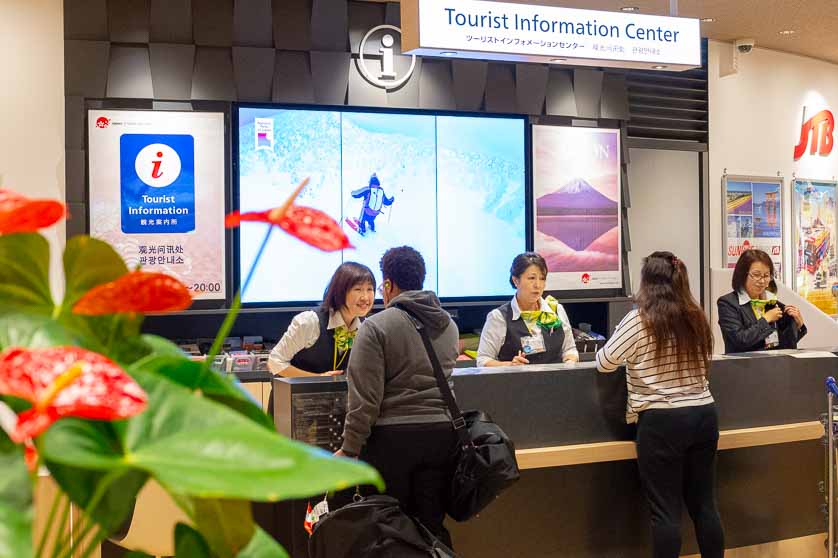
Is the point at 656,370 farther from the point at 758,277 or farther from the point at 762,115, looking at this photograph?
the point at 762,115

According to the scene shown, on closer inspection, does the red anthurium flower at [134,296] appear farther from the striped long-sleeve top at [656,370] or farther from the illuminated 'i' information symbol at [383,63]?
the illuminated 'i' information symbol at [383,63]

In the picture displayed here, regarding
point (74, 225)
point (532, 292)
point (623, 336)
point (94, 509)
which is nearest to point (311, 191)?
point (74, 225)

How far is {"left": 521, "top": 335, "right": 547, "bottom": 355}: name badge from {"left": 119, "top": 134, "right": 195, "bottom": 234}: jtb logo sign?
2.14 meters

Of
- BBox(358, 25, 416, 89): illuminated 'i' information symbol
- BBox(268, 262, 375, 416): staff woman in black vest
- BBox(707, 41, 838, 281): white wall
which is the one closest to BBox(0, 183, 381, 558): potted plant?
BBox(268, 262, 375, 416): staff woman in black vest

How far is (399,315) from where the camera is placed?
9.68ft

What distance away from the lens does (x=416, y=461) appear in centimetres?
293

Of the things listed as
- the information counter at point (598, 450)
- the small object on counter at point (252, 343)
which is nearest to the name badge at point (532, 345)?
the information counter at point (598, 450)

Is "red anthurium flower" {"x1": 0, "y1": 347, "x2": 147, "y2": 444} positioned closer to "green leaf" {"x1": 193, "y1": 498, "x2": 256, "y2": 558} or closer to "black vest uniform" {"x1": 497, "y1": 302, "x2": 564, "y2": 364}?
"green leaf" {"x1": 193, "y1": 498, "x2": 256, "y2": 558}

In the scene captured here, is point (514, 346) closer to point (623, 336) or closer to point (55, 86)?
point (623, 336)

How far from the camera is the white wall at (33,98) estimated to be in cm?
514

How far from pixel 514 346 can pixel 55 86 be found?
298cm

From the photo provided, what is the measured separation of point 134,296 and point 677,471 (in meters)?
3.22

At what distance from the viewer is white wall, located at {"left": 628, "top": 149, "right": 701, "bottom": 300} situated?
730cm

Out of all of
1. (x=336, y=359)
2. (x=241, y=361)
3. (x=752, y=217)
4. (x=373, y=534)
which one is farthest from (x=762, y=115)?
(x=373, y=534)
